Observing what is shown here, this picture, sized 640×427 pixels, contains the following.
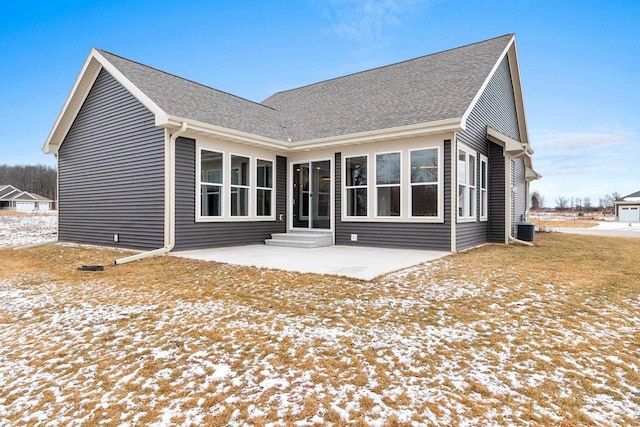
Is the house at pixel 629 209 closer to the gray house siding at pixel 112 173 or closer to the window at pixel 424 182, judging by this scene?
the window at pixel 424 182

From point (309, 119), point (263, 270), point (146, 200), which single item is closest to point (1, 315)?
point (263, 270)

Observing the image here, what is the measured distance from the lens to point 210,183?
894 centimetres

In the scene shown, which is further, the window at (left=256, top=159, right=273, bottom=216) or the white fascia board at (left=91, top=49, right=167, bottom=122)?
the window at (left=256, top=159, right=273, bottom=216)

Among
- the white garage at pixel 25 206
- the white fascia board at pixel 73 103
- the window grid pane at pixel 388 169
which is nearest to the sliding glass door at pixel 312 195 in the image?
the window grid pane at pixel 388 169

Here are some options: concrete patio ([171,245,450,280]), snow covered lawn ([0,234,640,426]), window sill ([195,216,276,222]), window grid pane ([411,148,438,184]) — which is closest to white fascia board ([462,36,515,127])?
window grid pane ([411,148,438,184])

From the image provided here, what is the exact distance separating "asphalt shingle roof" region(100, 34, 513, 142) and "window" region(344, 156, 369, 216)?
2.91 feet

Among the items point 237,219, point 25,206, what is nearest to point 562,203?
point 237,219

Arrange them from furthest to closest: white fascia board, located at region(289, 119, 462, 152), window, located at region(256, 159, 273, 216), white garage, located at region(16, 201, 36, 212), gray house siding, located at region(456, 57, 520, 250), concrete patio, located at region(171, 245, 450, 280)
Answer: white garage, located at region(16, 201, 36, 212)
window, located at region(256, 159, 273, 216)
gray house siding, located at region(456, 57, 520, 250)
white fascia board, located at region(289, 119, 462, 152)
concrete patio, located at region(171, 245, 450, 280)

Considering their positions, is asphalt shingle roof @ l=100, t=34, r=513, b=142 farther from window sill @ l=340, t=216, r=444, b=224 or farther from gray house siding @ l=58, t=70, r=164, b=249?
window sill @ l=340, t=216, r=444, b=224

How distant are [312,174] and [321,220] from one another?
1.48 m

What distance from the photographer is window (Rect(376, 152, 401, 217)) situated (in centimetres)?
906

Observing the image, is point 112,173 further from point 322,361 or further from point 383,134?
point 322,361

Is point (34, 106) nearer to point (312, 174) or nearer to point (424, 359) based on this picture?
point (312, 174)

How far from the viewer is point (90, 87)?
33.7 feet
